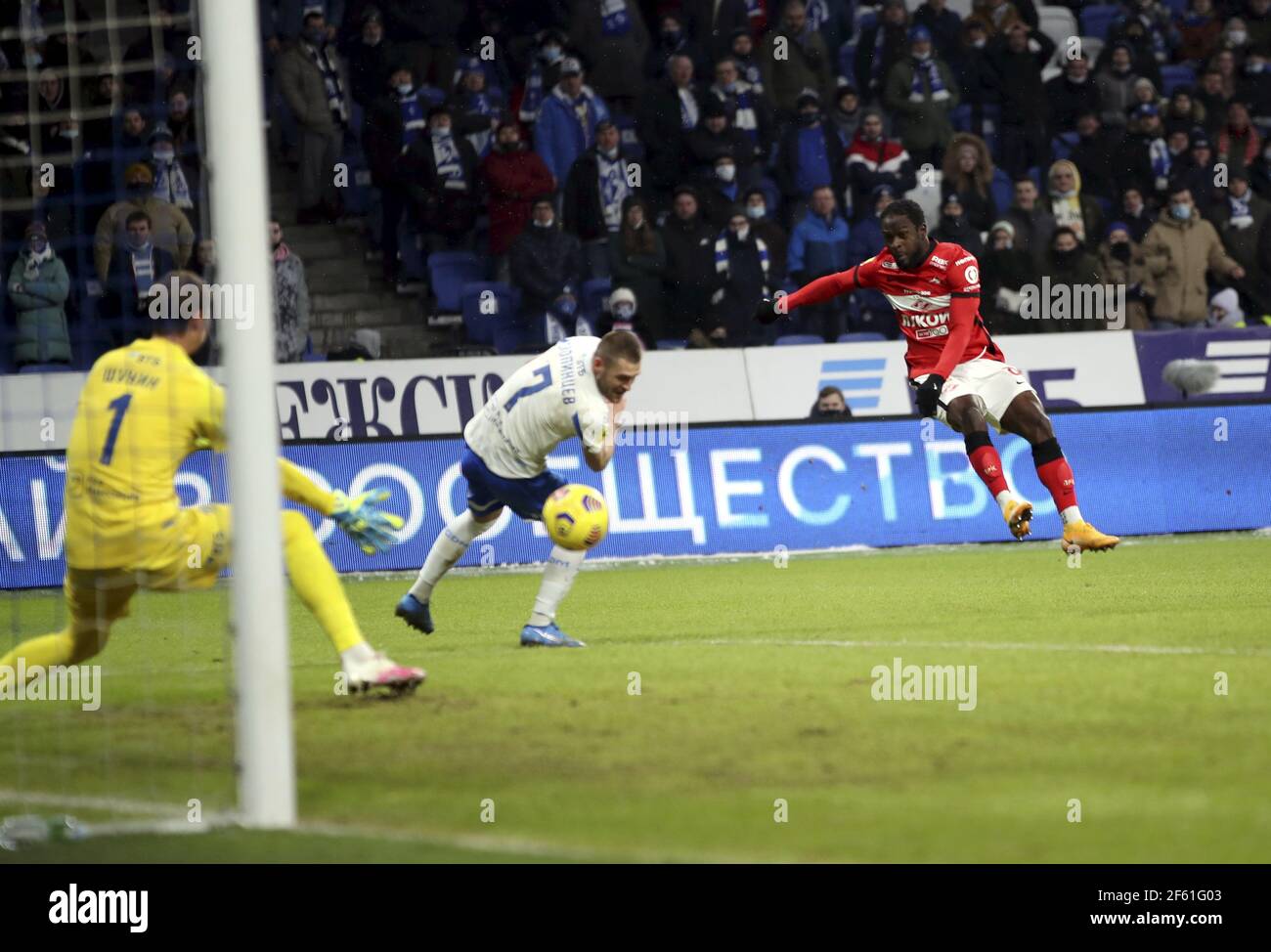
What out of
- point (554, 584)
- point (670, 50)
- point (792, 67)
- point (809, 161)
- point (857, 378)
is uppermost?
point (670, 50)

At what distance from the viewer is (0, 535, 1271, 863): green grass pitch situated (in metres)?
5.69

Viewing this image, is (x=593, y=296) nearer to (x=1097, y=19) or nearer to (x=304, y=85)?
(x=304, y=85)

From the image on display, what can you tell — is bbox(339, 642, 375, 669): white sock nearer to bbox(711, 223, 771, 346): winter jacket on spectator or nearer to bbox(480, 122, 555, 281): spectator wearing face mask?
bbox(711, 223, 771, 346): winter jacket on spectator

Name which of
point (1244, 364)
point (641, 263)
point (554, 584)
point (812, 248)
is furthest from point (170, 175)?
point (1244, 364)

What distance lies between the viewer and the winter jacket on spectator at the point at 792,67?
19891 millimetres

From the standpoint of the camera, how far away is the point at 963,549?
1527 cm

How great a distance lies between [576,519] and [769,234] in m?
9.34

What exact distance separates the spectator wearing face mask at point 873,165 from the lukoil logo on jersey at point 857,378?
2150mm

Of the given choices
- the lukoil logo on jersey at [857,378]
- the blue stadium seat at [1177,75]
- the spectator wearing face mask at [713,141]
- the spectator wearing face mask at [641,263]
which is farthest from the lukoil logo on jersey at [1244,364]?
Result: the spectator wearing face mask at [641,263]

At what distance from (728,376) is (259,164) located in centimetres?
1168

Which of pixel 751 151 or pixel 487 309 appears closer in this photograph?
pixel 487 309

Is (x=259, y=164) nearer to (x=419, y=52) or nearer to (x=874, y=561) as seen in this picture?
(x=874, y=561)

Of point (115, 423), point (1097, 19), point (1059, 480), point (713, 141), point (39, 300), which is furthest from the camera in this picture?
point (1097, 19)

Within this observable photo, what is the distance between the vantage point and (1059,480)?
12336mm
